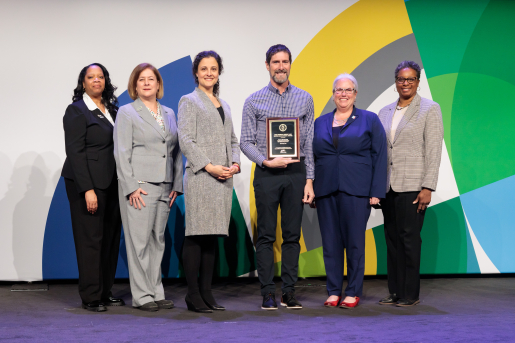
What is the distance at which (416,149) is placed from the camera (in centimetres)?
321

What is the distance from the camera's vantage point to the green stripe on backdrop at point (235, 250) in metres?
4.27

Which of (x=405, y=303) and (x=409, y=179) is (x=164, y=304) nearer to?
(x=405, y=303)

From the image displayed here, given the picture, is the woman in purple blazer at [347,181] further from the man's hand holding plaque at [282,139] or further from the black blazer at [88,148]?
the black blazer at [88,148]

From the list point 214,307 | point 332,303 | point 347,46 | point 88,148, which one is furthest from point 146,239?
point 347,46

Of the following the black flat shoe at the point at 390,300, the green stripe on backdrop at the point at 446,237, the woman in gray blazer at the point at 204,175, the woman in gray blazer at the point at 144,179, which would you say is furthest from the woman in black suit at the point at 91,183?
the green stripe on backdrop at the point at 446,237

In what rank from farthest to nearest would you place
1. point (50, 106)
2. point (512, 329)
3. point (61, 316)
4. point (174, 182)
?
1. point (50, 106)
2. point (174, 182)
3. point (61, 316)
4. point (512, 329)

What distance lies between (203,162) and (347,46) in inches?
90.5

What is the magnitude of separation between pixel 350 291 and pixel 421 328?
2.07 feet

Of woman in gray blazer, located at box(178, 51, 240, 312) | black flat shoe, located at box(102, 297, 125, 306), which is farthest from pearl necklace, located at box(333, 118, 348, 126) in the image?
black flat shoe, located at box(102, 297, 125, 306)

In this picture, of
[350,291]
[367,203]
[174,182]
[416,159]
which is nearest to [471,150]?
[416,159]

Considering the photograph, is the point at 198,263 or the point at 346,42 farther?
the point at 346,42

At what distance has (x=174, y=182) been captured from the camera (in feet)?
10.1

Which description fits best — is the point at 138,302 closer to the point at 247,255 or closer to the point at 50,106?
the point at 247,255

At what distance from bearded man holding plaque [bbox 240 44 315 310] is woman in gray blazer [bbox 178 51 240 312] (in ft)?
0.67
